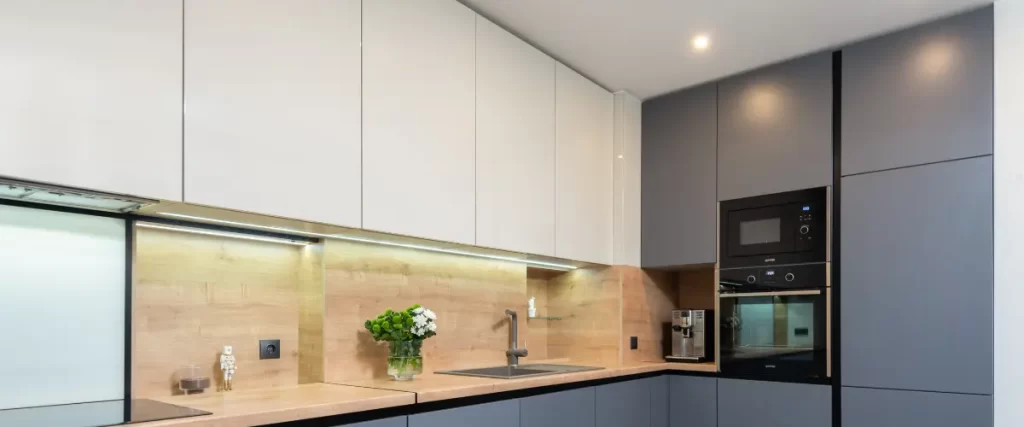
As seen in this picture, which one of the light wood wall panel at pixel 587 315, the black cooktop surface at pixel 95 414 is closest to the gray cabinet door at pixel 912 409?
the light wood wall panel at pixel 587 315

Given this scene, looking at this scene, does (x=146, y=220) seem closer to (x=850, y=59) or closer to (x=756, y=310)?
(x=756, y=310)

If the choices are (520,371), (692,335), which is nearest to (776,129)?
(692,335)

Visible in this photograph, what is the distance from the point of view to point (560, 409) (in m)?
2.95

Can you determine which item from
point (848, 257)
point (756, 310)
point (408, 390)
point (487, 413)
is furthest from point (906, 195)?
point (408, 390)

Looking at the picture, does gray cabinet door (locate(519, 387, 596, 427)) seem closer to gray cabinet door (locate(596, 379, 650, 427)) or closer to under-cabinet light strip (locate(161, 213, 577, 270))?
gray cabinet door (locate(596, 379, 650, 427))

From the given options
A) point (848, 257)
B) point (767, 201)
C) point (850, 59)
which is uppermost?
point (850, 59)

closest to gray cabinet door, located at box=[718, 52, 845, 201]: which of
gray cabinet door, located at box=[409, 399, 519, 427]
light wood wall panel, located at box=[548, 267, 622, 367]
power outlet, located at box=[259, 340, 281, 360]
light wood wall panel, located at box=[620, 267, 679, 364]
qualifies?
light wood wall panel, located at box=[620, 267, 679, 364]

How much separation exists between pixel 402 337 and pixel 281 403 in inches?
28.0

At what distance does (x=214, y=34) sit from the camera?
1988 millimetres

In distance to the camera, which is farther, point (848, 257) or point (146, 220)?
point (848, 257)

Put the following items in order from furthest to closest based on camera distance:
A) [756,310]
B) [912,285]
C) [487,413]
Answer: [756,310] < [912,285] < [487,413]
